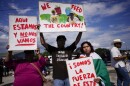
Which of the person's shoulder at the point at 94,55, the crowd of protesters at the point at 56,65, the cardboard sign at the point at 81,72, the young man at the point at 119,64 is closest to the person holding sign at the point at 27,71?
the crowd of protesters at the point at 56,65

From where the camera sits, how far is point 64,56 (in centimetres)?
591

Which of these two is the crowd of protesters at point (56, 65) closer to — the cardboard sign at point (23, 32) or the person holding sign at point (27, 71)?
the person holding sign at point (27, 71)

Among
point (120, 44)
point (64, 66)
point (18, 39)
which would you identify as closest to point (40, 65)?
point (64, 66)

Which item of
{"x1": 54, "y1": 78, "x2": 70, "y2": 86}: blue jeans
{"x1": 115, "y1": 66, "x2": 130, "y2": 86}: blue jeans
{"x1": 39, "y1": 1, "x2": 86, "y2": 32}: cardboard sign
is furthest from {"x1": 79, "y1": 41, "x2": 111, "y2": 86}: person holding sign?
{"x1": 115, "y1": 66, "x2": 130, "y2": 86}: blue jeans

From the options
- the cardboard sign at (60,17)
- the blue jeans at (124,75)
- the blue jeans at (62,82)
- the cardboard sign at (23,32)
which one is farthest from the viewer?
the blue jeans at (124,75)

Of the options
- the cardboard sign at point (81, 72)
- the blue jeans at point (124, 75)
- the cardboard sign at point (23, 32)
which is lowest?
the blue jeans at point (124, 75)

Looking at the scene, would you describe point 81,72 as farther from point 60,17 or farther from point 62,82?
point 60,17

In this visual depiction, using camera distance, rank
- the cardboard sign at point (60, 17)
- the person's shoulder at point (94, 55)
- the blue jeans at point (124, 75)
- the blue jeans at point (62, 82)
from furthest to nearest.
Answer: the blue jeans at point (124, 75)
the cardboard sign at point (60, 17)
the blue jeans at point (62, 82)
the person's shoulder at point (94, 55)

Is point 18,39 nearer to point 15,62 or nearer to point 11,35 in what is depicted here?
point 11,35

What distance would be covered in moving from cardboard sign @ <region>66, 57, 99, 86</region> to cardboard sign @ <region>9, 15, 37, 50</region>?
3.77ft

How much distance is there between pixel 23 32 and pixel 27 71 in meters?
1.23

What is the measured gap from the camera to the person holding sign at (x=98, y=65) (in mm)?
5105

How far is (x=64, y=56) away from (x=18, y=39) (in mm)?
1162

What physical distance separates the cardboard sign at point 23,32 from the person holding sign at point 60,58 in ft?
1.09
